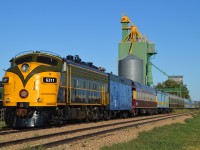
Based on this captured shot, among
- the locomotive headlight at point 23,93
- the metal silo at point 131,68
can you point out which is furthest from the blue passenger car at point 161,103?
the locomotive headlight at point 23,93

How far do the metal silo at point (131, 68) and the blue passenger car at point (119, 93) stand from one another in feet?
125

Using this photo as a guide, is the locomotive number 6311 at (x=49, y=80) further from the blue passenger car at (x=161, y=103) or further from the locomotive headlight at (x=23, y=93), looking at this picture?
the blue passenger car at (x=161, y=103)

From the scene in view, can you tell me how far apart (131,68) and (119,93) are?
43954 millimetres

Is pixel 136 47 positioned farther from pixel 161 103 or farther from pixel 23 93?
pixel 23 93

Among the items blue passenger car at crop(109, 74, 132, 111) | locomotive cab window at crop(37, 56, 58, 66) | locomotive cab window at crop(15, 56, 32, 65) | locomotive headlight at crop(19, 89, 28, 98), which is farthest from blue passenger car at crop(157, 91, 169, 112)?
locomotive headlight at crop(19, 89, 28, 98)

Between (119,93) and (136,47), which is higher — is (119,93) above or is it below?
below

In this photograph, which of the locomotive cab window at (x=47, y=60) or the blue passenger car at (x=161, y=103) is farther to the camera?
the blue passenger car at (x=161, y=103)

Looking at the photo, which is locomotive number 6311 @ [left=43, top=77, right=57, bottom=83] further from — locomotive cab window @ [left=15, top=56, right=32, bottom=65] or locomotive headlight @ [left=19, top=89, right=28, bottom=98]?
locomotive cab window @ [left=15, top=56, right=32, bottom=65]

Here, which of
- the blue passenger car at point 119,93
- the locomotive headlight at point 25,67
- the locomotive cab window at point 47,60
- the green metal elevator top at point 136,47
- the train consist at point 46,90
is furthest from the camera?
the green metal elevator top at point 136,47

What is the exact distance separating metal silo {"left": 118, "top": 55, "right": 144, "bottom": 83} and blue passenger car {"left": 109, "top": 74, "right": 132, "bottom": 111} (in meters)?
38.0

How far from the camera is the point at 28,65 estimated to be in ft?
63.4

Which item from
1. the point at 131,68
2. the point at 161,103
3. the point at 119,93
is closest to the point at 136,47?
the point at 131,68

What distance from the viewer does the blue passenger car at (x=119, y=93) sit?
30.9 metres

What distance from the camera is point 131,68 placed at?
7706cm
